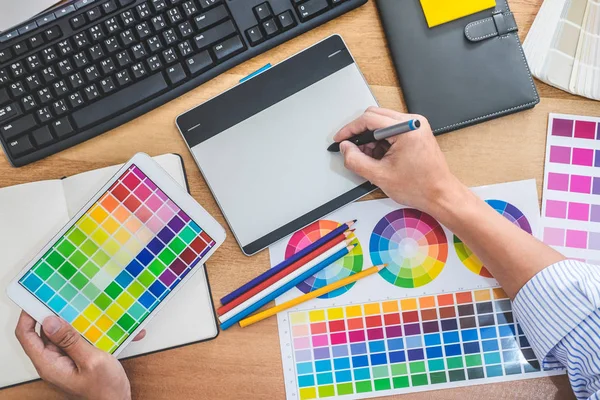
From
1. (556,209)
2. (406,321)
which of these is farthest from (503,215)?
(406,321)

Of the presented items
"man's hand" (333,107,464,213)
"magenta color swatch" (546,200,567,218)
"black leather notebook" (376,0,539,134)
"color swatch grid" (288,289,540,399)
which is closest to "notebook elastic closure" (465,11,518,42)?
"black leather notebook" (376,0,539,134)

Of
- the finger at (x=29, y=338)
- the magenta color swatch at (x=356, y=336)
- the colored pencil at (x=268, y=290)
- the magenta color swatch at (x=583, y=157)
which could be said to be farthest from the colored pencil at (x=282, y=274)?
Answer: the magenta color swatch at (x=583, y=157)

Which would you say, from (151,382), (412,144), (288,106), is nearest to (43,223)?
(151,382)

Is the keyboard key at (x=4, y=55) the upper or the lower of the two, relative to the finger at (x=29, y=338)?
upper

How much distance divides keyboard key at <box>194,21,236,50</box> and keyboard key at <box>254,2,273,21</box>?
37mm

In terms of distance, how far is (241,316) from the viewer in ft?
2.52

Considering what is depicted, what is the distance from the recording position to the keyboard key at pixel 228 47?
751mm

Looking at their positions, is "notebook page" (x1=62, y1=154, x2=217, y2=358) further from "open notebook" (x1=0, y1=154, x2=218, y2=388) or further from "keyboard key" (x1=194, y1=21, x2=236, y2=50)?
"keyboard key" (x1=194, y1=21, x2=236, y2=50)

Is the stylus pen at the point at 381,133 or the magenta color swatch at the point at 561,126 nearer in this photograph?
the stylus pen at the point at 381,133

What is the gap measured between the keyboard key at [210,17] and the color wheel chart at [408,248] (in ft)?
1.15

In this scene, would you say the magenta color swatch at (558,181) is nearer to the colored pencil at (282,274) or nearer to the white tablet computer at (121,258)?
the colored pencil at (282,274)

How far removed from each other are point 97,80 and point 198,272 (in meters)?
0.29

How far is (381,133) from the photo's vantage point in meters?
0.71

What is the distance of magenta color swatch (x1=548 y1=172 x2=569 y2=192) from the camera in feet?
2.57
